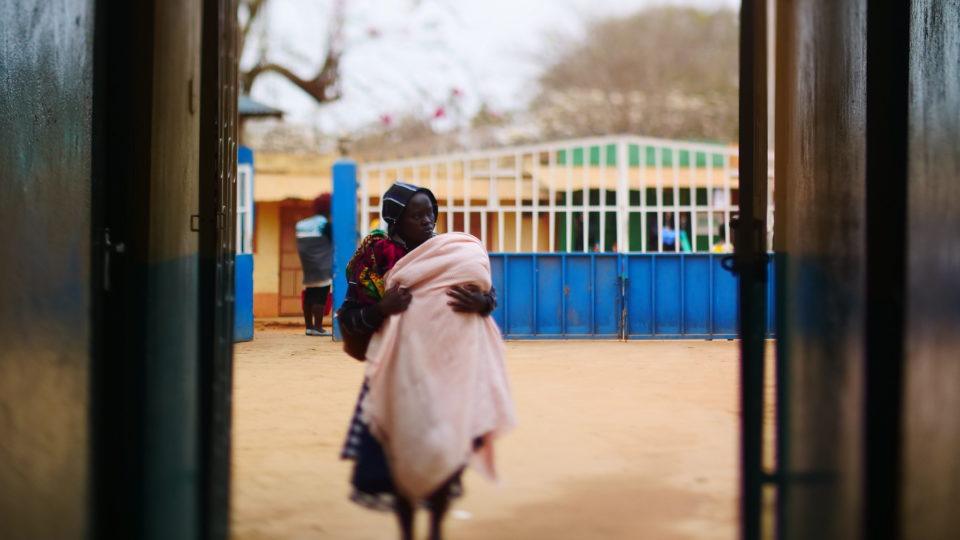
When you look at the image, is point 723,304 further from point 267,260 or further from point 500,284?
point 267,260

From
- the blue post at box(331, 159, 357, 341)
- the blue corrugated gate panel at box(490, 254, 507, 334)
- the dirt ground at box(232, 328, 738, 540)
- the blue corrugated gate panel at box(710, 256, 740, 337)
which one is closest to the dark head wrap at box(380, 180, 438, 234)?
the dirt ground at box(232, 328, 738, 540)

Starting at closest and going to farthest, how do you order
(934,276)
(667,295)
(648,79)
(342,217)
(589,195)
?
(934,276) → (342,217) → (667,295) → (589,195) → (648,79)

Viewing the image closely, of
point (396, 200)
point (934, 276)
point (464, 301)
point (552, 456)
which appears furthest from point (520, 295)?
point (934, 276)

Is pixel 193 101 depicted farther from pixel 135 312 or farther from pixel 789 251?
pixel 789 251

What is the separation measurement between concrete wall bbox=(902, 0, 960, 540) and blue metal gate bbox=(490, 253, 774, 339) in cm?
996

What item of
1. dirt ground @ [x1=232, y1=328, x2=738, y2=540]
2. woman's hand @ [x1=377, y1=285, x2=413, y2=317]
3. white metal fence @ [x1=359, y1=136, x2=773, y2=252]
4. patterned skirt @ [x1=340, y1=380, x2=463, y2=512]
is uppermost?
white metal fence @ [x1=359, y1=136, x2=773, y2=252]

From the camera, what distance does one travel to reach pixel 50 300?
10.9 ft

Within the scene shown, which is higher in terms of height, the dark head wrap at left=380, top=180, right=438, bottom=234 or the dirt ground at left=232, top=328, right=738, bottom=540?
the dark head wrap at left=380, top=180, right=438, bottom=234

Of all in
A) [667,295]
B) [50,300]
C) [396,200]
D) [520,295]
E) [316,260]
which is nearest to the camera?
[50,300]

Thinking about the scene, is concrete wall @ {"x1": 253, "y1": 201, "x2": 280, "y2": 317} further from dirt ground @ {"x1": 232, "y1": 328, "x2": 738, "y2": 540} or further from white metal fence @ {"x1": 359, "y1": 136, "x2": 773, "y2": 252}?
dirt ground @ {"x1": 232, "y1": 328, "x2": 738, "y2": 540}

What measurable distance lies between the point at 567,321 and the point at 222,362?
33.9ft

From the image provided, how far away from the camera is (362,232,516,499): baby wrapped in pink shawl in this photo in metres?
4.10

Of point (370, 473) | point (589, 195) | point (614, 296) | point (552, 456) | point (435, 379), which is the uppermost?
point (589, 195)

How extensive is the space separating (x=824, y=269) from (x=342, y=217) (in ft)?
34.1
